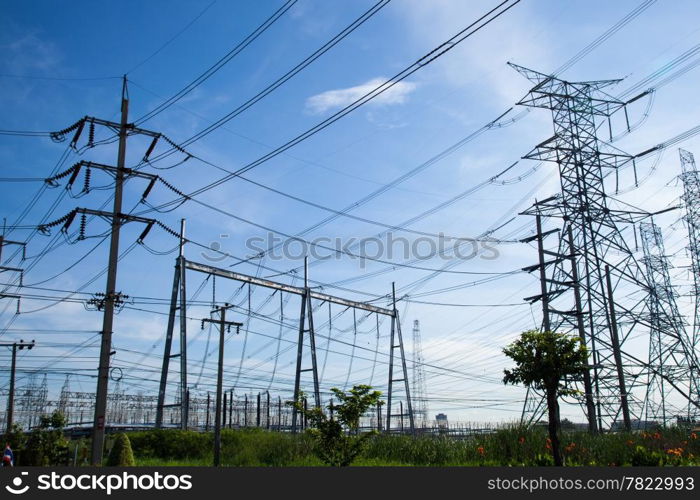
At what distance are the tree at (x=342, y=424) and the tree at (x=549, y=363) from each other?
458 centimetres

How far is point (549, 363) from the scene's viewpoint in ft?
51.7

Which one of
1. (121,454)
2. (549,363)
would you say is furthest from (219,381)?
(549,363)

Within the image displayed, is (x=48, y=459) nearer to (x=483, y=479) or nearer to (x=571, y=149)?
(x=483, y=479)

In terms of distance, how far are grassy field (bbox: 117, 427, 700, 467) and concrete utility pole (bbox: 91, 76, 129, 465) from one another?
596 cm

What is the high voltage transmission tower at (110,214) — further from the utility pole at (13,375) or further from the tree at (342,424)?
the utility pole at (13,375)

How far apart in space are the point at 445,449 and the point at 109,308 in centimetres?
1287

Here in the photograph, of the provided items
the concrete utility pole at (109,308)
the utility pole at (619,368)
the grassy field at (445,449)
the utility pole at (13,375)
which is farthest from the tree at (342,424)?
the utility pole at (13,375)

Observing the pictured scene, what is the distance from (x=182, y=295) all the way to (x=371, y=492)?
19.3m

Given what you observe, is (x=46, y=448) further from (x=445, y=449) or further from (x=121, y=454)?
(x=445, y=449)

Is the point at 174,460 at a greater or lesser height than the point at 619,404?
lesser

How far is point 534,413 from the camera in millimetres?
26578

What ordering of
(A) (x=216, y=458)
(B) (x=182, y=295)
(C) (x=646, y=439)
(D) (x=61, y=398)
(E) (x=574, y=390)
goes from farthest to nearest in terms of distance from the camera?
(D) (x=61, y=398) < (B) (x=182, y=295) < (A) (x=216, y=458) < (C) (x=646, y=439) < (E) (x=574, y=390)

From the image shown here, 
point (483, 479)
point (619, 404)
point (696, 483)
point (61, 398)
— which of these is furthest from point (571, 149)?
point (61, 398)

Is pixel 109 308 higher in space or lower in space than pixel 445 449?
higher
